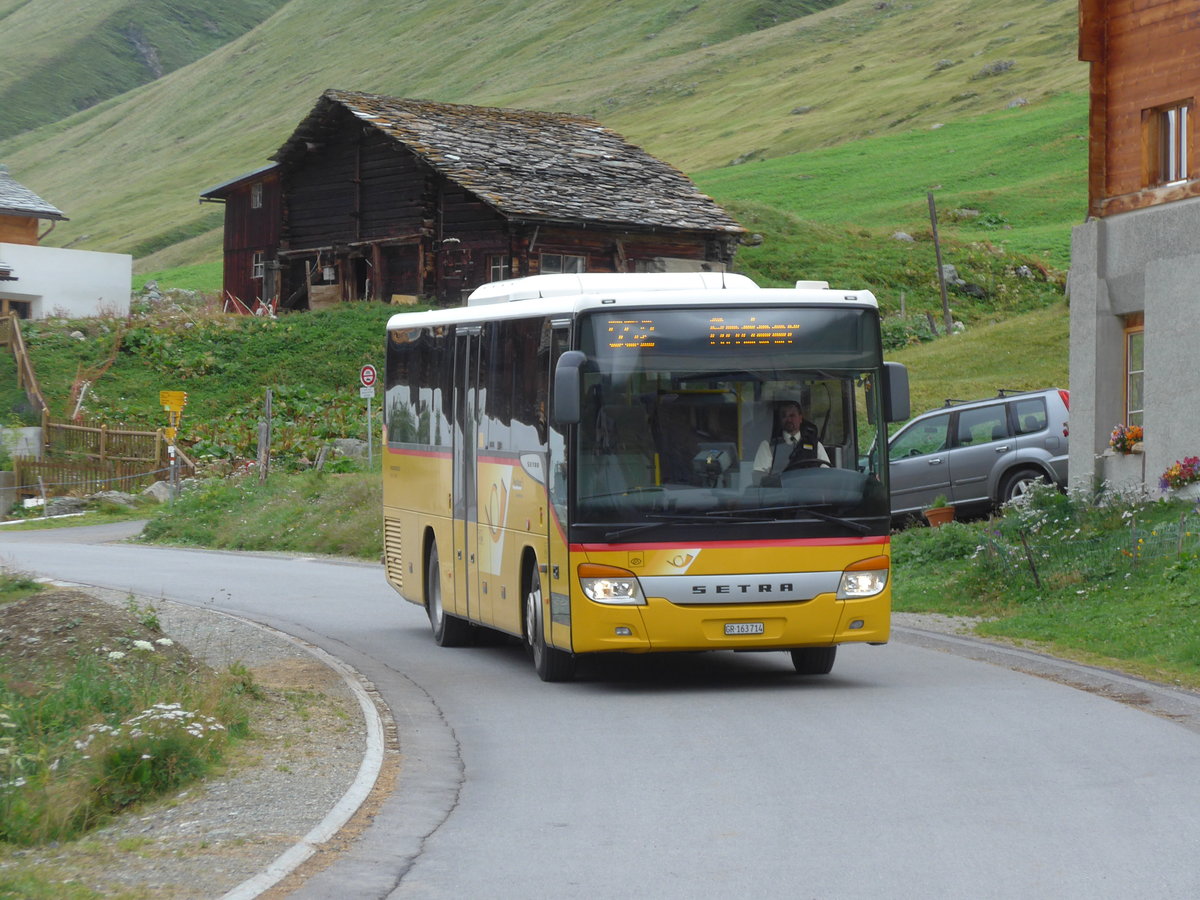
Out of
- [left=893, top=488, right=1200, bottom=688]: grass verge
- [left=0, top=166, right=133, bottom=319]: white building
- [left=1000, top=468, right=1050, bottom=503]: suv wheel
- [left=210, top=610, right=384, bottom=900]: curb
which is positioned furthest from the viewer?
[left=0, top=166, right=133, bottom=319]: white building

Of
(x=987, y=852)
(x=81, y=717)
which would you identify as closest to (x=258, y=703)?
(x=81, y=717)

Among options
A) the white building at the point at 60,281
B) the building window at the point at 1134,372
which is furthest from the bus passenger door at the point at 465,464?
the white building at the point at 60,281

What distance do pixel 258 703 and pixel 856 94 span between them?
12007cm

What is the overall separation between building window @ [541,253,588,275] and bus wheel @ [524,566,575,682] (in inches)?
1438

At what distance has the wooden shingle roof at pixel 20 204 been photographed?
207 ft

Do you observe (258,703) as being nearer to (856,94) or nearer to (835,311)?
(835,311)

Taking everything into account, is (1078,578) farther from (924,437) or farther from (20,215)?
(20,215)

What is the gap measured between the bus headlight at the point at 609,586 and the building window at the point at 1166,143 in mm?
12870

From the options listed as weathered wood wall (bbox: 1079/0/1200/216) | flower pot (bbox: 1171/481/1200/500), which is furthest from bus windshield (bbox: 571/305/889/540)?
weathered wood wall (bbox: 1079/0/1200/216)

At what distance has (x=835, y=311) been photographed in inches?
516

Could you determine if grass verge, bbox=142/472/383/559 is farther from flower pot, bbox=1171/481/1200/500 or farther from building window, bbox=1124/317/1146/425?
flower pot, bbox=1171/481/1200/500

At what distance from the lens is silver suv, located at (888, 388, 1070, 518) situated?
79.4 feet

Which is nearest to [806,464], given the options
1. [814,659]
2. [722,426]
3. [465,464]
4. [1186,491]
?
[722,426]

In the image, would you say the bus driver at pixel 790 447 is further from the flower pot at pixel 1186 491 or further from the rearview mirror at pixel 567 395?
the flower pot at pixel 1186 491
